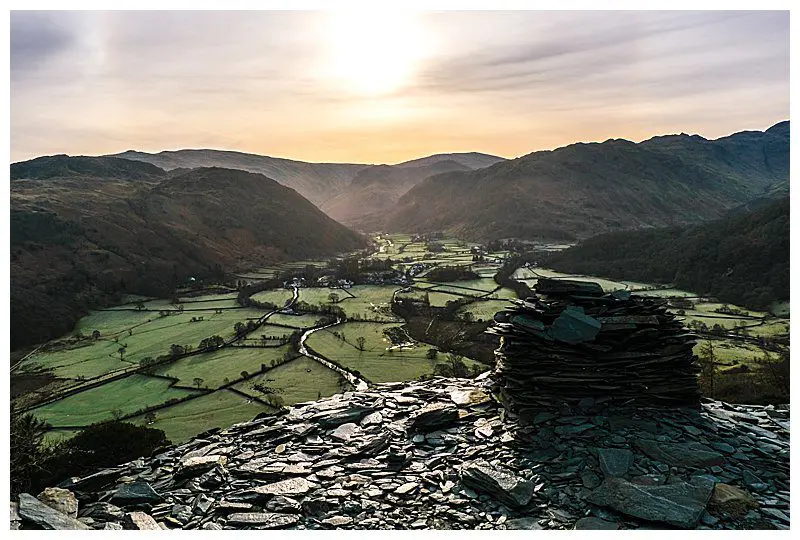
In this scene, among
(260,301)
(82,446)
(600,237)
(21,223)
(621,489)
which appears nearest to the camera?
(621,489)

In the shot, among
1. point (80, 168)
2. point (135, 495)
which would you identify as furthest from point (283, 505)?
point (80, 168)

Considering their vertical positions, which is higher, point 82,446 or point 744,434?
point 744,434

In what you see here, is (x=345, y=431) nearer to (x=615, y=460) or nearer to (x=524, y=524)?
(x=524, y=524)

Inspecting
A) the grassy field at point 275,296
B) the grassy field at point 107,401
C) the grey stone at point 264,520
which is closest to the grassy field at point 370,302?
the grassy field at point 275,296

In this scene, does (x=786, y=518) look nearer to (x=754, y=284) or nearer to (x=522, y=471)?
(x=522, y=471)

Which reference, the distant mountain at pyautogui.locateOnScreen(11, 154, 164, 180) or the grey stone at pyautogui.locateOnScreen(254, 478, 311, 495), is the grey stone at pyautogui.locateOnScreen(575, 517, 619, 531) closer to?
the grey stone at pyautogui.locateOnScreen(254, 478, 311, 495)

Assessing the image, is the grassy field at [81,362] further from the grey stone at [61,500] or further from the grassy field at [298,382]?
the grey stone at [61,500]

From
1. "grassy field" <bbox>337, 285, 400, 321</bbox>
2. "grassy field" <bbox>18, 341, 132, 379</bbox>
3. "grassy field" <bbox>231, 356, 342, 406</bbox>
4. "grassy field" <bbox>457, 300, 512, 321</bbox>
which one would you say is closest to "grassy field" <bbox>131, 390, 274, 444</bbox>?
"grassy field" <bbox>231, 356, 342, 406</bbox>

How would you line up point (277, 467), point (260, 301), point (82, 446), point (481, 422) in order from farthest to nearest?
point (260, 301) < point (82, 446) < point (481, 422) < point (277, 467)

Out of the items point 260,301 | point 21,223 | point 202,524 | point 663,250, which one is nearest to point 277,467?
point 202,524
